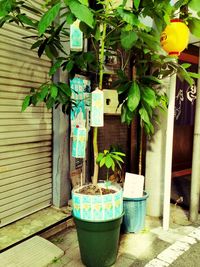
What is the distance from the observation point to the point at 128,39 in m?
2.53

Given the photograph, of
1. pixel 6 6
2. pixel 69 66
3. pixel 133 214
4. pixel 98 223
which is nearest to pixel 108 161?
pixel 98 223

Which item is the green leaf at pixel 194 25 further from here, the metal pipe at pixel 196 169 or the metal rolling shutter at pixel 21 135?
the metal rolling shutter at pixel 21 135

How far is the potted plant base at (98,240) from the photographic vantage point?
3.36 meters

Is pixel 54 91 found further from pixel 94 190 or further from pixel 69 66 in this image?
pixel 94 190

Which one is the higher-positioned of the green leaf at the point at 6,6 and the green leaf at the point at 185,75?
the green leaf at the point at 6,6

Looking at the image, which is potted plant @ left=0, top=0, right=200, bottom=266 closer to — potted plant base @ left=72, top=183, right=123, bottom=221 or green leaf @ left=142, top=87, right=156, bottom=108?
green leaf @ left=142, top=87, right=156, bottom=108

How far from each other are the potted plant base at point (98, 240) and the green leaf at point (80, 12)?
92.6 inches

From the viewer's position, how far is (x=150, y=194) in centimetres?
524

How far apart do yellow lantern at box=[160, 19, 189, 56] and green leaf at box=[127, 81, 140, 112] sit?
1328 millimetres

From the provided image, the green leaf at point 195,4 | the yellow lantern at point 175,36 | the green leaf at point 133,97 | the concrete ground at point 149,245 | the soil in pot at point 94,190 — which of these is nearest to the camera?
the green leaf at point 195,4

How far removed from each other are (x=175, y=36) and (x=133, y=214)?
9.60ft

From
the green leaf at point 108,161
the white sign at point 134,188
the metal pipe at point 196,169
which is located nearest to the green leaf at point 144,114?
the green leaf at point 108,161

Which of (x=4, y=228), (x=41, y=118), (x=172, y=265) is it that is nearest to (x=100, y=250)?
(x=172, y=265)

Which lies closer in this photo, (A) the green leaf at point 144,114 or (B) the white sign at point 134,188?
(A) the green leaf at point 144,114
